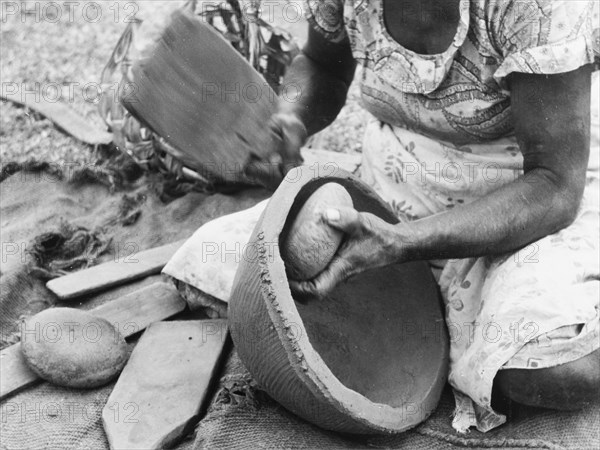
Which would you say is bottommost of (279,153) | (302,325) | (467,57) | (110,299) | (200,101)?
(110,299)

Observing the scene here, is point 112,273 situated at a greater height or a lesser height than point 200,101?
lesser

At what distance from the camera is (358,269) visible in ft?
5.78

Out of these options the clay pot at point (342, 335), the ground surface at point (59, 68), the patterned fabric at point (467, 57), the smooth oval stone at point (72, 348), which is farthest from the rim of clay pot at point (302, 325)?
the ground surface at point (59, 68)

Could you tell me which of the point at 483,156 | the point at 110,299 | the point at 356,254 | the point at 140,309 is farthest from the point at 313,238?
the point at 110,299

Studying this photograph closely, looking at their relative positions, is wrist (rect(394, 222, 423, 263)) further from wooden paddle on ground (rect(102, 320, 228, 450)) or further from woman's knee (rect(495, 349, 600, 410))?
wooden paddle on ground (rect(102, 320, 228, 450))

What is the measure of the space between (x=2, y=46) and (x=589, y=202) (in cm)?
326

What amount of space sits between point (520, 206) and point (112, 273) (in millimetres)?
1390

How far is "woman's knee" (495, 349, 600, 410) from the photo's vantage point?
1.92 meters

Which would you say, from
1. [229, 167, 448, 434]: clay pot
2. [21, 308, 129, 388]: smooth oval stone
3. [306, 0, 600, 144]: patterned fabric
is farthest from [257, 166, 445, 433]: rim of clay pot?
[21, 308, 129, 388]: smooth oval stone

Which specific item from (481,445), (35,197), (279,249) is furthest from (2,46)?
(481,445)

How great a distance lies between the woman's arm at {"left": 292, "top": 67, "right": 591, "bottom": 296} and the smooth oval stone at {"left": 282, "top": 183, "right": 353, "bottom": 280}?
3 cm

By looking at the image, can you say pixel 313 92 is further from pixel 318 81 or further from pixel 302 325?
pixel 302 325

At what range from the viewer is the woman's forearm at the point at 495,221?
184 centimetres

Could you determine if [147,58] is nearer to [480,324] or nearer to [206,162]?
[206,162]
